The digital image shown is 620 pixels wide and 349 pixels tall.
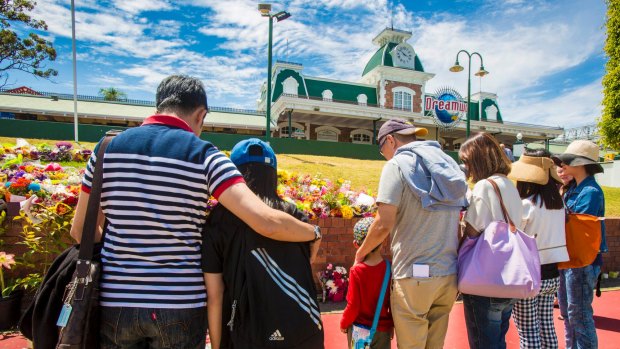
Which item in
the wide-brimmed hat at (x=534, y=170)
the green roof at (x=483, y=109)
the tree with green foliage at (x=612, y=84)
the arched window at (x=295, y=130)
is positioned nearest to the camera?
the wide-brimmed hat at (x=534, y=170)

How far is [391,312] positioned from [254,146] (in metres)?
1.48

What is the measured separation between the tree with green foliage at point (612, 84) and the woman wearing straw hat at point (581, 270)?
638 inches

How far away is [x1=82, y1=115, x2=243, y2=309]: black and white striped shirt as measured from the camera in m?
1.57

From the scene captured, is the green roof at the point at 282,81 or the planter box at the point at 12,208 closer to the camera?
the planter box at the point at 12,208

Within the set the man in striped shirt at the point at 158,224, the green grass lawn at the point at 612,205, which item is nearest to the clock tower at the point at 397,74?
the green grass lawn at the point at 612,205

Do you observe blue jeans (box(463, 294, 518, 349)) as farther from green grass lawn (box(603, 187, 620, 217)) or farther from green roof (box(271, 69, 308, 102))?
green roof (box(271, 69, 308, 102))

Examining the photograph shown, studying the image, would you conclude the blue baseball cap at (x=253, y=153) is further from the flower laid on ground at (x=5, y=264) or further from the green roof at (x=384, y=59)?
the green roof at (x=384, y=59)

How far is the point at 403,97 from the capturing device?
Answer: 3125 centimetres

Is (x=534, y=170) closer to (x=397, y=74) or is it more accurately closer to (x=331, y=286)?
(x=331, y=286)

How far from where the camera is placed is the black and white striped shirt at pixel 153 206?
157cm

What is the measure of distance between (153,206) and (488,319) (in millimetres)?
2076

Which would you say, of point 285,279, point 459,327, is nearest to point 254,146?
point 285,279

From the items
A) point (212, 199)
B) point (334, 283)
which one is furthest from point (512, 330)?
point (212, 199)

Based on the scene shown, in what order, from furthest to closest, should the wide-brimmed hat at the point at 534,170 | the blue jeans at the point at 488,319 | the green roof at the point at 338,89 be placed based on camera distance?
1. the green roof at the point at 338,89
2. the wide-brimmed hat at the point at 534,170
3. the blue jeans at the point at 488,319
